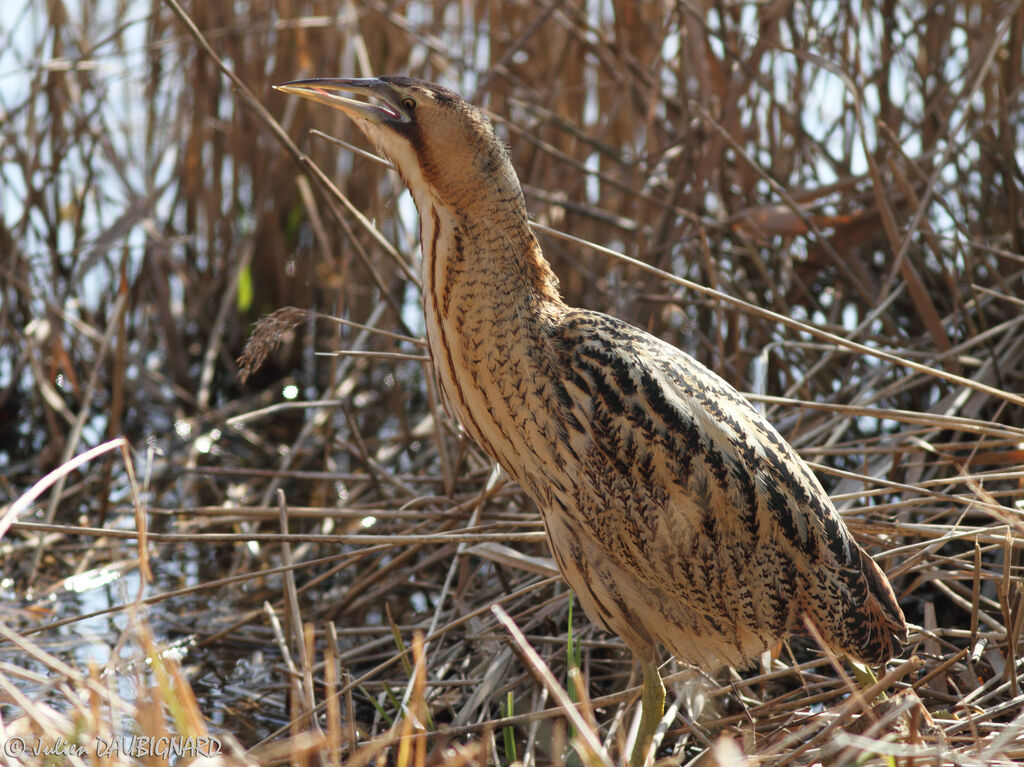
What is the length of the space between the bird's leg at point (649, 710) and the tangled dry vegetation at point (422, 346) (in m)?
0.12

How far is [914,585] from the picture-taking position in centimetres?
227

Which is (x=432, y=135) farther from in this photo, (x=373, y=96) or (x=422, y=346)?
(x=422, y=346)

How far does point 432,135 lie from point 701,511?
0.76 metres

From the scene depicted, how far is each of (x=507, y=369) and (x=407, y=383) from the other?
2.22 m

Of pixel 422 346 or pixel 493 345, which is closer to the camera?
pixel 493 345

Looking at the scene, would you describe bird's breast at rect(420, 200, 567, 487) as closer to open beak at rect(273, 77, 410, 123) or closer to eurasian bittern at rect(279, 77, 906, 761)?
eurasian bittern at rect(279, 77, 906, 761)

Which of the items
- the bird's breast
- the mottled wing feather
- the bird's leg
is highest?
the bird's breast

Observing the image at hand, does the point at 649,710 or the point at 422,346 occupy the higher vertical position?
the point at 422,346

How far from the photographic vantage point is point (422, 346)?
8.73ft

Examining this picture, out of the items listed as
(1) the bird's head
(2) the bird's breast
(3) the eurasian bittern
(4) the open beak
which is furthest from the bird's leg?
(4) the open beak

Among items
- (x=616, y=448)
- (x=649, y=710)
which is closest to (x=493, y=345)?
(x=616, y=448)

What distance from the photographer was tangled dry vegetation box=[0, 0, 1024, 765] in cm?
230

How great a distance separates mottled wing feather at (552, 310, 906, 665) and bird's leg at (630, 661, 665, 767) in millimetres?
102

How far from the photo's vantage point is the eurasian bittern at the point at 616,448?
1932mm
